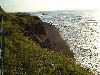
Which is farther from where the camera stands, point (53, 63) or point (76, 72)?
point (53, 63)

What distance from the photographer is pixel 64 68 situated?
16781mm

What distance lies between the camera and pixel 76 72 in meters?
16.5

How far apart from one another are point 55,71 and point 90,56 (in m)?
28.4

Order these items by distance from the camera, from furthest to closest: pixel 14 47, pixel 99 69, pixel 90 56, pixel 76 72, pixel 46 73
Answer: pixel 90 56
pixel 99 69
pixel 14 47
pixel 76 72
pixel 46 73

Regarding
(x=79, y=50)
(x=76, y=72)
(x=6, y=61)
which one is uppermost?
(x=6, y=61)

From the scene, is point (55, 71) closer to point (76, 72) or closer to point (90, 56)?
point (76, 72)

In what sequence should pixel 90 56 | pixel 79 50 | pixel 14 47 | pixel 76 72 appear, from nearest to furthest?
pixel 76 72 < pixel 14 47 < pixel 90 56 < pixel 79 50

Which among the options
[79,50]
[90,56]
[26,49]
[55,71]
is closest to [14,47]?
[26,49]

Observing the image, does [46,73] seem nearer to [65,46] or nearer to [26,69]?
[26,69]

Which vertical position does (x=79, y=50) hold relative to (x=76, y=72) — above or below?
below

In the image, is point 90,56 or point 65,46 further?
point 65,46

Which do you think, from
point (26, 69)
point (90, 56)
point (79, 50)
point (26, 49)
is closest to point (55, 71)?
point (26, 69)

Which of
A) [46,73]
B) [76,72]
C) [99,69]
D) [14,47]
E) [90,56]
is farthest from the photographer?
[90,56]

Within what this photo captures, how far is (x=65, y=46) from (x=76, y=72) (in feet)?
111
